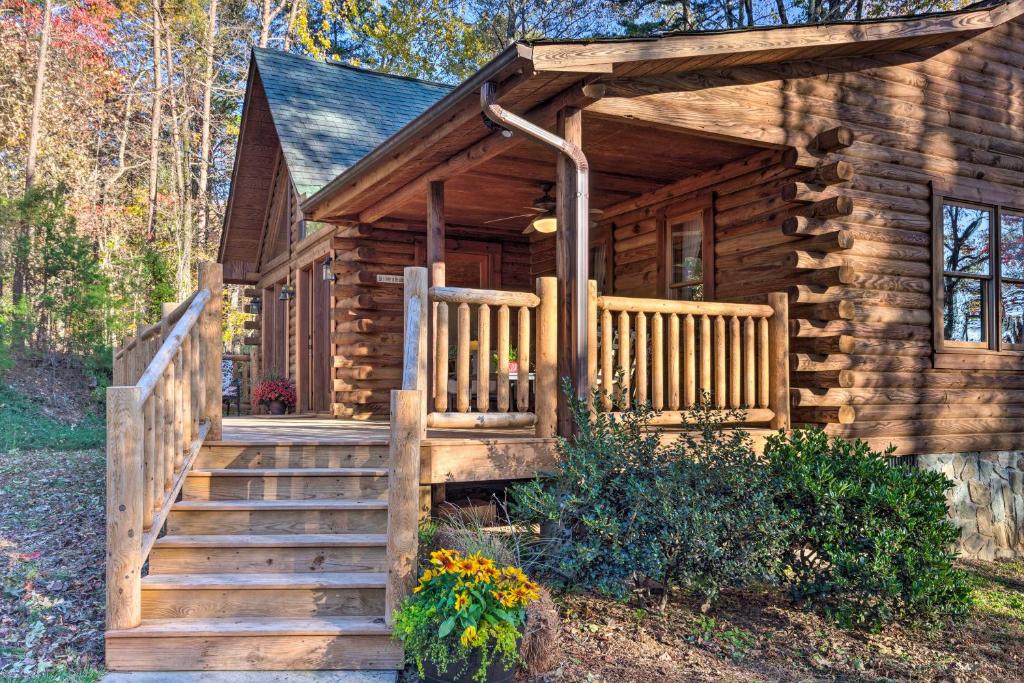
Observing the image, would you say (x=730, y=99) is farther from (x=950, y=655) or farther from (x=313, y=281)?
(x=313, y=281)

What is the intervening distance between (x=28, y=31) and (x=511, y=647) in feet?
64.0

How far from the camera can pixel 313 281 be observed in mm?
12000

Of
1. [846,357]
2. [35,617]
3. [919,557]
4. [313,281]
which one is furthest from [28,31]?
[919,557]

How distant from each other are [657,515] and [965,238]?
519 cm

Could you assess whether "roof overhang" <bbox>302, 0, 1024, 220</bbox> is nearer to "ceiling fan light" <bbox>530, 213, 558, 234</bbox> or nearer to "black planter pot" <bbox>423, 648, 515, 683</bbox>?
"ceiling fan light" <bbox>530, 213, 558, 234</bbox>

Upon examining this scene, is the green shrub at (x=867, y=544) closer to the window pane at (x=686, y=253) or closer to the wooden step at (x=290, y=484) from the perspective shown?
the wooden step at (x=290, y=484)

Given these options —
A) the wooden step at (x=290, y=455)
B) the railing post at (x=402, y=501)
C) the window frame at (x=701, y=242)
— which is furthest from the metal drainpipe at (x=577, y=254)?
the window frame at (x=701, y=242)

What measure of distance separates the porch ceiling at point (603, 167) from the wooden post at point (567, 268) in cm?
38

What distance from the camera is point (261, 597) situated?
4496mm

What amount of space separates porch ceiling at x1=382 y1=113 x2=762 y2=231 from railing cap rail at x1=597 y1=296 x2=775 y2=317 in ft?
4.52

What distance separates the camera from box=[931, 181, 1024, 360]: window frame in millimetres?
7562

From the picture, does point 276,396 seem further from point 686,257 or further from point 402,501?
point 402,501

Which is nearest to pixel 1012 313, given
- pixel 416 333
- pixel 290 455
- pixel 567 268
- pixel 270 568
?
pixel 567 268

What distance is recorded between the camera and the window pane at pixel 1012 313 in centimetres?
809
